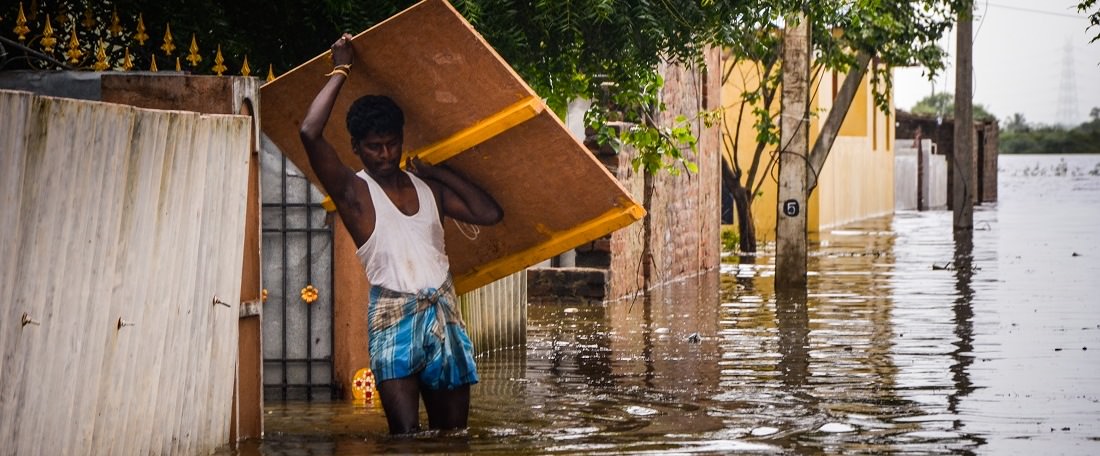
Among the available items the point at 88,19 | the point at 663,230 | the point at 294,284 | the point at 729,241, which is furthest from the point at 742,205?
the point at 88,19

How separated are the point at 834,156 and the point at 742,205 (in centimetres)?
850

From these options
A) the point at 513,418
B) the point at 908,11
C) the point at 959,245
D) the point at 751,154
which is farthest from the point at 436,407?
the point at 751,154

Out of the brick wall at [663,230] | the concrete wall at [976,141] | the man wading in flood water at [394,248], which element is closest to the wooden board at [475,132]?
the man wading in flood water at [394,248]

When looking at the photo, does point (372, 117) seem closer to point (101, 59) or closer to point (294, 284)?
point (101, 59)

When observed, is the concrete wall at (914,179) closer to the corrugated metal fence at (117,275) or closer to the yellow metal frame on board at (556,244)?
the yellow metal frame on board at (556,244)

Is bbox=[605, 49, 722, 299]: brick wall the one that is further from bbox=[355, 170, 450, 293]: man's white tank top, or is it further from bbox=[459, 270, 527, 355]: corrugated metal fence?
bbox=[355, 170, 450, 293]: man's white tank top

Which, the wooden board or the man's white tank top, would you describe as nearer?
the wooden board

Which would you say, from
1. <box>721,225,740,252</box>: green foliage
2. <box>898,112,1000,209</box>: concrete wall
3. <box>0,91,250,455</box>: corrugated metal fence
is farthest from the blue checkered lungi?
<box>898,112,1000,209</box>: concrete wall

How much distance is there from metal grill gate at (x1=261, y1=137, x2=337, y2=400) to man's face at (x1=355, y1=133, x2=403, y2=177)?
2.39 meters

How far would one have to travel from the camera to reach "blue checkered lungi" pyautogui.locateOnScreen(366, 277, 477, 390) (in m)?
7.15

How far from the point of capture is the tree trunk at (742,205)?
25.4m

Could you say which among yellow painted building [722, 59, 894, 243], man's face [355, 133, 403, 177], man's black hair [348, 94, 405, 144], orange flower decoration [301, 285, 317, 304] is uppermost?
yellow painted building [722, 59, 894, 243]

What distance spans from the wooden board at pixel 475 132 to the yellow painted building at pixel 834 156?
17163 mm

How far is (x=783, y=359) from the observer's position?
1152 cm
